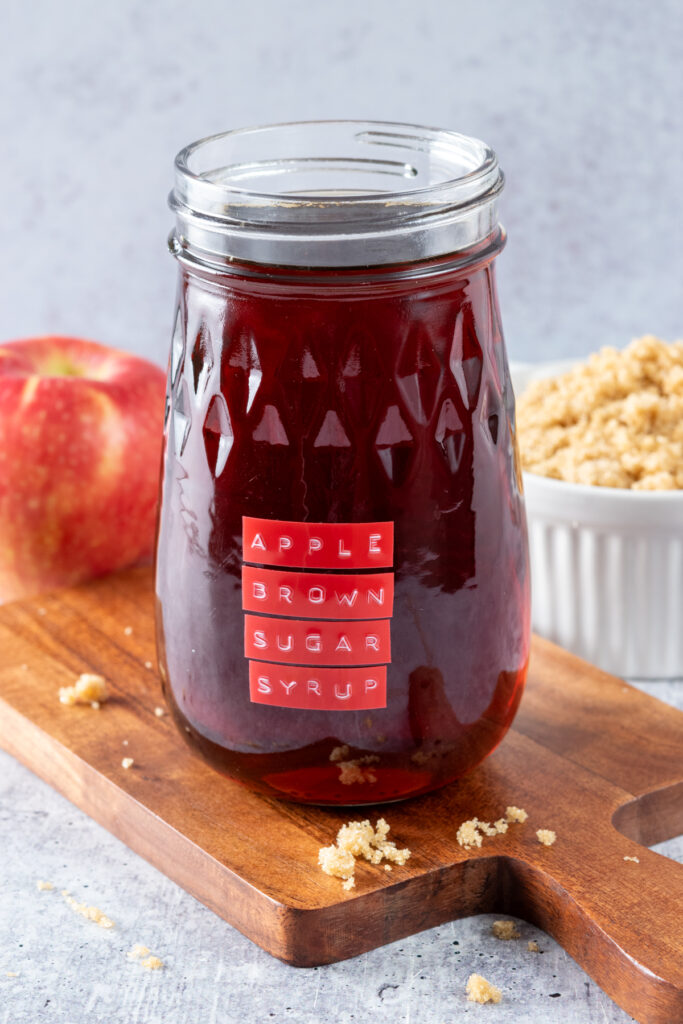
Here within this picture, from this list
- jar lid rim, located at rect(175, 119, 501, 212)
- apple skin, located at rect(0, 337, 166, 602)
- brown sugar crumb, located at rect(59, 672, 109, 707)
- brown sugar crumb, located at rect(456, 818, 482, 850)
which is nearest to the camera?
jar lid rim, located at rect(175, 119, 501, 212)

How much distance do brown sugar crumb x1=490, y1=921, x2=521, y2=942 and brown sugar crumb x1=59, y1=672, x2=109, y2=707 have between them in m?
0.36

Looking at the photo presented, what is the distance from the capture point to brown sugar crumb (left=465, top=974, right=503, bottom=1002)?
2.58 feet

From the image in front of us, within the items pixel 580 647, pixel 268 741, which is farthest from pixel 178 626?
pixel 580 647

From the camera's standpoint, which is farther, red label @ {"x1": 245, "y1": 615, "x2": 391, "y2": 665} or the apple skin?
the apple skin

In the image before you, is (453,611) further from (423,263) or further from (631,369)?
(631,369)

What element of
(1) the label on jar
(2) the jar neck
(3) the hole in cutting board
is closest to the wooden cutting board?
(3) the hole in cutting board

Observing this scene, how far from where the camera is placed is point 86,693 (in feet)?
3.37

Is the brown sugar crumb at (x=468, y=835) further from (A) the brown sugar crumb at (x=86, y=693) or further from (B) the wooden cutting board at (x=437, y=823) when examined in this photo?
(A) the brown sugar crumb at (x=86, y=693)

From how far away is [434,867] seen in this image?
0.83 m

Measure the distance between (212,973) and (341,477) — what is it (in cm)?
31

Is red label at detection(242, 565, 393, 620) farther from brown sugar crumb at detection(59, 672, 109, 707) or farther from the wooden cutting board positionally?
brown sugar crumb at detection(59, 672, 109, 707)

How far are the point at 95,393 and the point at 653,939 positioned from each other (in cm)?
72

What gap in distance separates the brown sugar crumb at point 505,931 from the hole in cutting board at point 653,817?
108 mm

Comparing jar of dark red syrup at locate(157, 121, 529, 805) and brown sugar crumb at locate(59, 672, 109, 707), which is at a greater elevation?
jar of dark red syrup at locate(157, 121, 529, 805)
